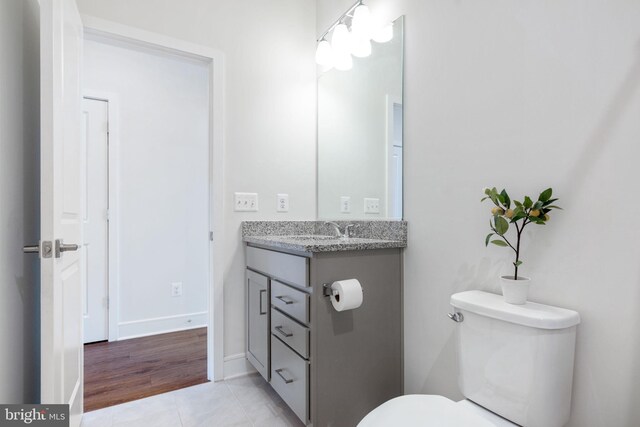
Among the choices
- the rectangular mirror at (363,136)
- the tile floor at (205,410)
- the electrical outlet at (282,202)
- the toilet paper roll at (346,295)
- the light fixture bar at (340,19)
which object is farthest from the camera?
the electrical outlet at (282,202)

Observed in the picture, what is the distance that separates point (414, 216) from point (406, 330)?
1.79 ft

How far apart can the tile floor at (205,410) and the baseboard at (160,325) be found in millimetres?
1073

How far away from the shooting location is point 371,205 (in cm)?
191

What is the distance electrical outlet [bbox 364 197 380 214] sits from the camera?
1.86 metres

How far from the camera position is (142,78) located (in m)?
2.79

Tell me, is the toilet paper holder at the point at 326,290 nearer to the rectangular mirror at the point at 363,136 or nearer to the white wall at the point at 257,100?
the rectangular mirror at the point at 363,136

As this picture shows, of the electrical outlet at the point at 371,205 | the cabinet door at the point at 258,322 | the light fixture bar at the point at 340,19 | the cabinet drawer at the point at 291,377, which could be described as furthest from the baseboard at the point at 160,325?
the light fixture bar at the point at 340,19

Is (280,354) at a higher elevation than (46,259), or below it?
below

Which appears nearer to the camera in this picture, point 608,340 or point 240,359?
point 608,340

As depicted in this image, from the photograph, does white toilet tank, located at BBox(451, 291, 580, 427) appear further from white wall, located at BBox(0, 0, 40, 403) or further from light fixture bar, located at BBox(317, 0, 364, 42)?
light fixture bar, located at BBox(317, 0, 364, 42)

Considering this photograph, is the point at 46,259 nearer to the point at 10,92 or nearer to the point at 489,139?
the point at 10,92

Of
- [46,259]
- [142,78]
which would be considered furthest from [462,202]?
[142,78]

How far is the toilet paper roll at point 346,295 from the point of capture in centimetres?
137

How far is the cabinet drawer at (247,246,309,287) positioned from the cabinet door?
0.20ft
